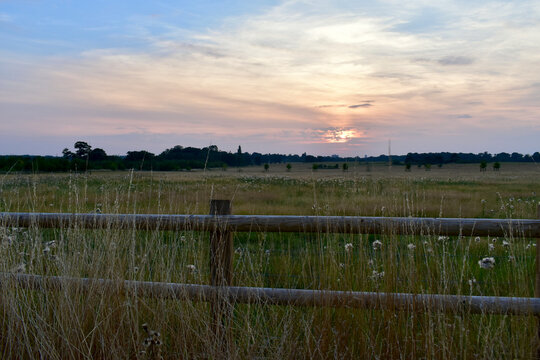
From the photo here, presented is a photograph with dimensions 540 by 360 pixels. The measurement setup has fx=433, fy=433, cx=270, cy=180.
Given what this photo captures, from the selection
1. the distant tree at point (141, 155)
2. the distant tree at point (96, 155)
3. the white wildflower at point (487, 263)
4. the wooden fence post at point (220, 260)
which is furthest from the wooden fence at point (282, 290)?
the distant tree at point (96, 155)

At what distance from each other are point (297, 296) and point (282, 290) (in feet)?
0.47

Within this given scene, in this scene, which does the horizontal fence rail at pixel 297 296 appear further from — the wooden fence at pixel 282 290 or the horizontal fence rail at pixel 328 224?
the horizontal fence rail at pixel 328 224

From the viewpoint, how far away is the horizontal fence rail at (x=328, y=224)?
3.59 meters

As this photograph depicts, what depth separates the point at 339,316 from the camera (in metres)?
3.78

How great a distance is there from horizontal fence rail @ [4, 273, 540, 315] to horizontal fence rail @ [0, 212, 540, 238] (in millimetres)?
509

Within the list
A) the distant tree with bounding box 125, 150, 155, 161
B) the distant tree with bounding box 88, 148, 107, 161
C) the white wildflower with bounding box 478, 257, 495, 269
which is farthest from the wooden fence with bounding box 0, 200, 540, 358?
the distant tree with bounding box 88, 148, 107, 161

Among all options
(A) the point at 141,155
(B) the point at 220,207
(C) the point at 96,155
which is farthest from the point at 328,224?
(C) the point at 96,155

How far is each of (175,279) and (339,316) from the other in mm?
1604

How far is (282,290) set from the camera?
12.1ft

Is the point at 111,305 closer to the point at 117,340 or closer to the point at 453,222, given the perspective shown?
the point at 117,340

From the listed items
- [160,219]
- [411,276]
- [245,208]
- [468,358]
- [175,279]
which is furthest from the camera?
[245,208]

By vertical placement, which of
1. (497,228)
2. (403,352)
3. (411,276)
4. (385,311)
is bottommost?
(403,352)

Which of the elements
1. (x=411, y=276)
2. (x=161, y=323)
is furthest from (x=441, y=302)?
(x=161, y=323)

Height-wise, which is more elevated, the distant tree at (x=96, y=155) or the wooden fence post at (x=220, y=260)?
the distant tree at (x=96, y=155)
